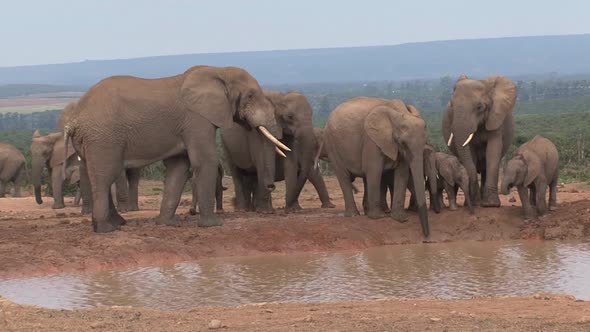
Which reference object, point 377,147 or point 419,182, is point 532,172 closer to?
point 419,182

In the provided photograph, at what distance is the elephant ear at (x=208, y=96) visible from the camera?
53.9ft

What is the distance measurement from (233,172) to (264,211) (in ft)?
4.25

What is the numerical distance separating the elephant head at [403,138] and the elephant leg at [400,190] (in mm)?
187

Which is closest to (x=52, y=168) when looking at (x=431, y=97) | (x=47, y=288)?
(x=47, y=288)

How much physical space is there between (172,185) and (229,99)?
1573 mm

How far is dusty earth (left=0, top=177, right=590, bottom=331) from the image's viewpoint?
9.38 metres

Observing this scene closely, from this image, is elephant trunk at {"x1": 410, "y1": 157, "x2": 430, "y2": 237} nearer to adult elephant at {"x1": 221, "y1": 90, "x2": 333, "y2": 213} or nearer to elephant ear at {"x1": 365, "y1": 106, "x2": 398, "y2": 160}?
elephant ear at {"x1": 365, "y1": 106, "x2": 398, "y2": 160}

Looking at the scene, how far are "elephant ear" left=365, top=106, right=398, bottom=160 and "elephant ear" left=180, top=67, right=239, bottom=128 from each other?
6.95ft

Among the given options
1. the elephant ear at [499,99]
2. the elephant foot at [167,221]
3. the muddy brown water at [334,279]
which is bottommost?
the muddy brown water at [334,279]

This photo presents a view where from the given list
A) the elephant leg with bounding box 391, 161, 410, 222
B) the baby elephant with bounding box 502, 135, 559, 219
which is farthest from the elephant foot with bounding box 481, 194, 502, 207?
the elephant leg with bounding box 391, 161, 410, 222

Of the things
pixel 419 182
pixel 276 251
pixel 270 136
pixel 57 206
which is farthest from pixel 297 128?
pixel 57 206

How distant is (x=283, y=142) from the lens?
18453 millimetres

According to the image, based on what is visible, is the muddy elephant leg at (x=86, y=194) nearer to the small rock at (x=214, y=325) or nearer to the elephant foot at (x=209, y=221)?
the elephant foot at (x=209, y=221)

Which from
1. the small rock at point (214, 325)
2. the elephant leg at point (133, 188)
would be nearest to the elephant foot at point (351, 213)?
the elephant leg at point (133, 188)
